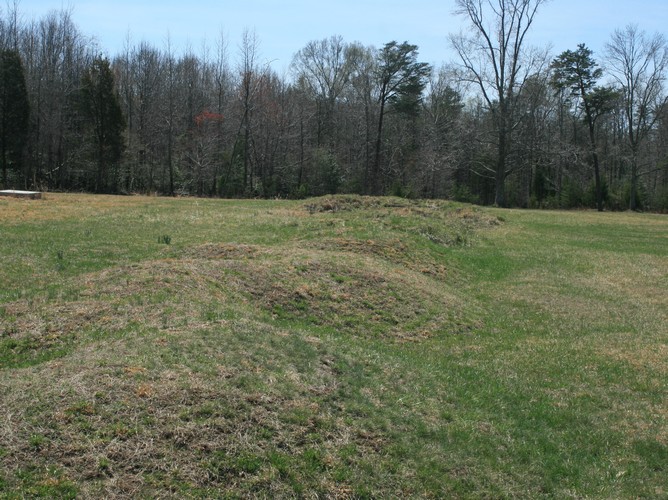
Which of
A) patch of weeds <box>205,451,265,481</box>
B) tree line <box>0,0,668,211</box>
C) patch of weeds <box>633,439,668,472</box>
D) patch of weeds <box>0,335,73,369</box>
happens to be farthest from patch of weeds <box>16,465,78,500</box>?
tree line <box>0,0,668,211</box>

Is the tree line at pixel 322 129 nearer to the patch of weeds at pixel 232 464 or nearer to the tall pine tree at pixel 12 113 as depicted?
the tall pine tree at pixel 12 113

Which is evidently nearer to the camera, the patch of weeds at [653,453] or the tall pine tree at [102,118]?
the patch of weeds at [653,453]

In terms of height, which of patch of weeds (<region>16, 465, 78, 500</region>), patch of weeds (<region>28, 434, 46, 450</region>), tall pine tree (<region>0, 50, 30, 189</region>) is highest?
tall pine tree (<region>0, 50, 30, 189</region>)

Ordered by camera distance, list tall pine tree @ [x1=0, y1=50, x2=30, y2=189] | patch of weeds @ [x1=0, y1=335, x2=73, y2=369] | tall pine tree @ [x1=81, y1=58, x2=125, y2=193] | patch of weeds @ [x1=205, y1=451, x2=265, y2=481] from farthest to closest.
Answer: tall pine tree @ [x1=81, y1=58, x2=125, y2=193] < tall pine tree @ [x1=0, y1=50, x2=30, y2=189] < patch of weeds @ [x1=0, y1=335, x2=73, y2=369] < patch of weeds @ [x1=205, y1=451, x2=265, y2=481]

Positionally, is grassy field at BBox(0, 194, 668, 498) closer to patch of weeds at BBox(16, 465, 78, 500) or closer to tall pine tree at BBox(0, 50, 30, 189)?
patch of weeds at BBox(16, 465, 78, 500)

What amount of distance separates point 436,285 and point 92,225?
11.1 meters

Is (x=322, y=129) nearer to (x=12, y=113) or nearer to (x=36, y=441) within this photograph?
(x=12, y=113)

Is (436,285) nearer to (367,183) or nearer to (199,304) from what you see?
(199,304)

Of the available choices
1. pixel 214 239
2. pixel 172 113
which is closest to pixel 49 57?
pixel 172 113

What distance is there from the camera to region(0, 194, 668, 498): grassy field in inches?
168

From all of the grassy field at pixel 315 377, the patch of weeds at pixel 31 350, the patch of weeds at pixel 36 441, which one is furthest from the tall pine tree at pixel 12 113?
the patch of weeds at pixel 36 441

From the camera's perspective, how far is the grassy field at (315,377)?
428 cm

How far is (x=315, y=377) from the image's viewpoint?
6.06 meters

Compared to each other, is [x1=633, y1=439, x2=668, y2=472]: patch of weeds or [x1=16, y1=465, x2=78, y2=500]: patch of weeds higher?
[x1=16, y1=465, x2=78, y2=500]: patch of weeds
